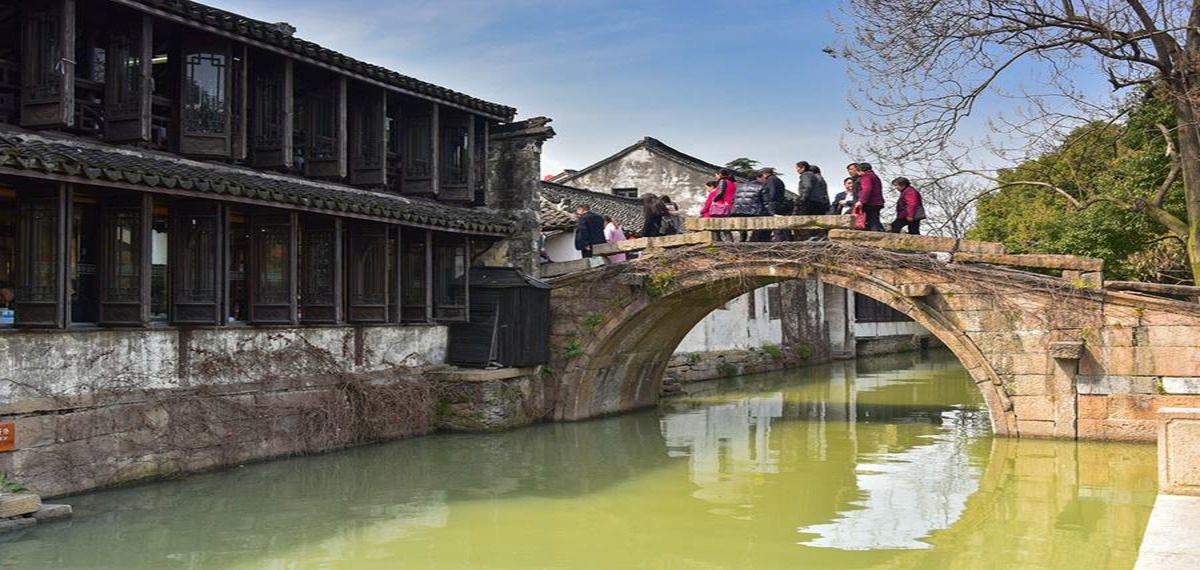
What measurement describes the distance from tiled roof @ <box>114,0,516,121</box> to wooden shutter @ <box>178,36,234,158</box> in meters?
0.36

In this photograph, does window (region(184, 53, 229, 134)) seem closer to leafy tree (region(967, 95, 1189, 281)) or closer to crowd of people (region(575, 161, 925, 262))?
crowd of people (region(575, 161, 925, 262))

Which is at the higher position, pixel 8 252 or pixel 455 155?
pixel 455 155

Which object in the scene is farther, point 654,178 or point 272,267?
point 654,178

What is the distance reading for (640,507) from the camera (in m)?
10.2

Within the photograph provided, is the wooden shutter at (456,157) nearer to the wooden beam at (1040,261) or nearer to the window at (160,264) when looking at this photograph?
the window at (160,264)

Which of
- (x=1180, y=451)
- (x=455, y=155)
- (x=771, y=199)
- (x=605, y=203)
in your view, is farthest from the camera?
(x=605, y=203)

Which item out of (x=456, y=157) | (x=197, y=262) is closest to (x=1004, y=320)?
(x=456, y=157)

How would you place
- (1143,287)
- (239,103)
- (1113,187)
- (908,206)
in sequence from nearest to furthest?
(239,103) < (1143,287) < (908,206) < (1113,187)

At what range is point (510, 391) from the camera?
51.6ft

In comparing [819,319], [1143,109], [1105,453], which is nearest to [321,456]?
[1105,453]

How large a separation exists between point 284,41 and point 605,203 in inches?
656

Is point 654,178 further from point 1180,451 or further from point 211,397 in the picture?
point 1180,451

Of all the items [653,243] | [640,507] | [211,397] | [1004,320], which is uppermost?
[653,243]

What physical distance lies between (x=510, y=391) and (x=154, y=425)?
229 inches
